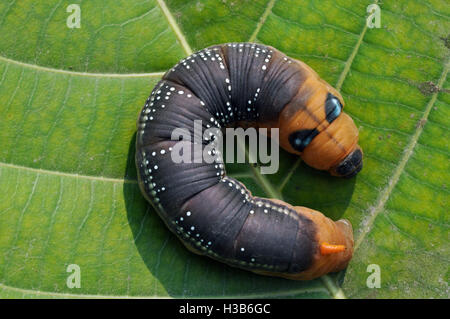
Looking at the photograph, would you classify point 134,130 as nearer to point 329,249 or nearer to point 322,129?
point 322,129

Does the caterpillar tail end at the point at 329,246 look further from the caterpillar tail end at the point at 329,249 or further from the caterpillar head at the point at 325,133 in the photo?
the caterpillar head at the point at 325,133

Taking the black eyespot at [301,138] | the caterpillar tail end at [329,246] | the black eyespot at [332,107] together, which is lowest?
the caterpillar tail end at [329,246]

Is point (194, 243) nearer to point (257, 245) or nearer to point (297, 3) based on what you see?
point (257, 245)

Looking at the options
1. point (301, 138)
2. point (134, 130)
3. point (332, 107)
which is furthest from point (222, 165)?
point (332, 107)

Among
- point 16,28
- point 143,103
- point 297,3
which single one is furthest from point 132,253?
point 297,3

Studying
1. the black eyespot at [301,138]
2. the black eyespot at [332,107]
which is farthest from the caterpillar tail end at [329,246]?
the black eyespot at [332,107]

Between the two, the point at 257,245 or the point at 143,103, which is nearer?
the point at 257,245

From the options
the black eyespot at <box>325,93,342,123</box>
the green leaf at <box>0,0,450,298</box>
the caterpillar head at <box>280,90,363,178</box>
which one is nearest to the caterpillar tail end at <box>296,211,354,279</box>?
the green leaf at <box>0,0,450,298</box>
